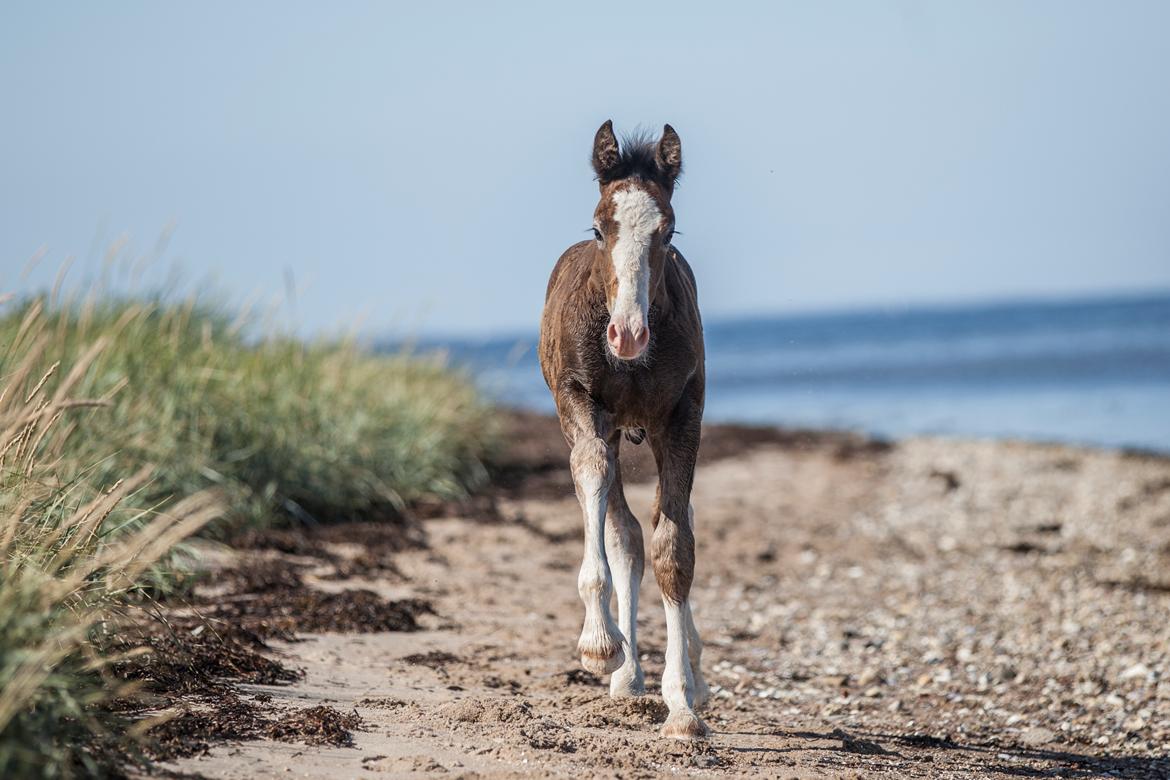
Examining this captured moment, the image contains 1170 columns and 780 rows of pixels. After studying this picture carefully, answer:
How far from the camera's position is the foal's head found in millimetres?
4301

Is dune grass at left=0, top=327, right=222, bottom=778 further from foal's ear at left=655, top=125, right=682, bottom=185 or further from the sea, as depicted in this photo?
the sea

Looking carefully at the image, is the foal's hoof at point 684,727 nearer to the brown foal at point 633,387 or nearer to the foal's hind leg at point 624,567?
the brown foal at point 633,387

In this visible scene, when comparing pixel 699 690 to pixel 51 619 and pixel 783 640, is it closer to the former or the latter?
pixel 51 619

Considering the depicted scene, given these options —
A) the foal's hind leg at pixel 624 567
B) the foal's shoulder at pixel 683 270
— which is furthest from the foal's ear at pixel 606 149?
the foal's hind leg at pixel 624 567

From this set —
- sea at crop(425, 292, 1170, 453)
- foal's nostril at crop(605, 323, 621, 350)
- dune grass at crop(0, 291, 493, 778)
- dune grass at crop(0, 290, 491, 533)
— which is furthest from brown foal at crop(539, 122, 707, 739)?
dune grass at crop(0, 290, 491, 533)

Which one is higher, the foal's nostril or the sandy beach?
the foal's nostril

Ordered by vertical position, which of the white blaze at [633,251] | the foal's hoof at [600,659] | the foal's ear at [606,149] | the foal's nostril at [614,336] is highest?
the foal's ear at [606,149]

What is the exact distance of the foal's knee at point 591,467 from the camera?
15.5ft

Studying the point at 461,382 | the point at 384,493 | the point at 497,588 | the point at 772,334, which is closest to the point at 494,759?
the point at 497,588

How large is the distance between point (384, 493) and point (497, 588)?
2425mm

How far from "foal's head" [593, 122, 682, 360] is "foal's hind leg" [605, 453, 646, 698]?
3.32 ft

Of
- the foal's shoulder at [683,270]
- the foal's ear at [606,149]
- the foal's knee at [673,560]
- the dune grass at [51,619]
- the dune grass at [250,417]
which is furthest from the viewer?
the dune grass at [250,417]

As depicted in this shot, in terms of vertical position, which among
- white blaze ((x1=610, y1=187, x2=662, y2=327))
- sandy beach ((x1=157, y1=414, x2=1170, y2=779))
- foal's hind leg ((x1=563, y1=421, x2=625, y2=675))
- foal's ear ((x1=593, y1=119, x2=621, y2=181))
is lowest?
sandy beach ((x1=157, y1=414, x2=1170, y2=779))

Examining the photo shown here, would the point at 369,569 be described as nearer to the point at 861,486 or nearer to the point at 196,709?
the point at 196,709
